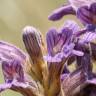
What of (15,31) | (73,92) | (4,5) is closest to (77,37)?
(73,92)

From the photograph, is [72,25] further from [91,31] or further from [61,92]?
[61,92]

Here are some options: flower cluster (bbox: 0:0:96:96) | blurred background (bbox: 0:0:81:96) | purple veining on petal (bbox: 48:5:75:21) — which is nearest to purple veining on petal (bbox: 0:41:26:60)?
flower cluster (bbox: 0:0:96:96)

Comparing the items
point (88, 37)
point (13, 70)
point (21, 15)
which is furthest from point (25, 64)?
point (21, 15)

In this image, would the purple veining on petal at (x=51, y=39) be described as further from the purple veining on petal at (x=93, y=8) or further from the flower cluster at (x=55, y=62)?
the purple veining on petal at (x=93, y=8)

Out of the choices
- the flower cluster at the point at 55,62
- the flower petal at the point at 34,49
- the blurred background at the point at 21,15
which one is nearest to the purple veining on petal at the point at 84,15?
the flower cluster at the point at 55,62

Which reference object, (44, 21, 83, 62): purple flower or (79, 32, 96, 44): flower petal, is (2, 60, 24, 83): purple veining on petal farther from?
(79, 32, 96, 44): flower petal
